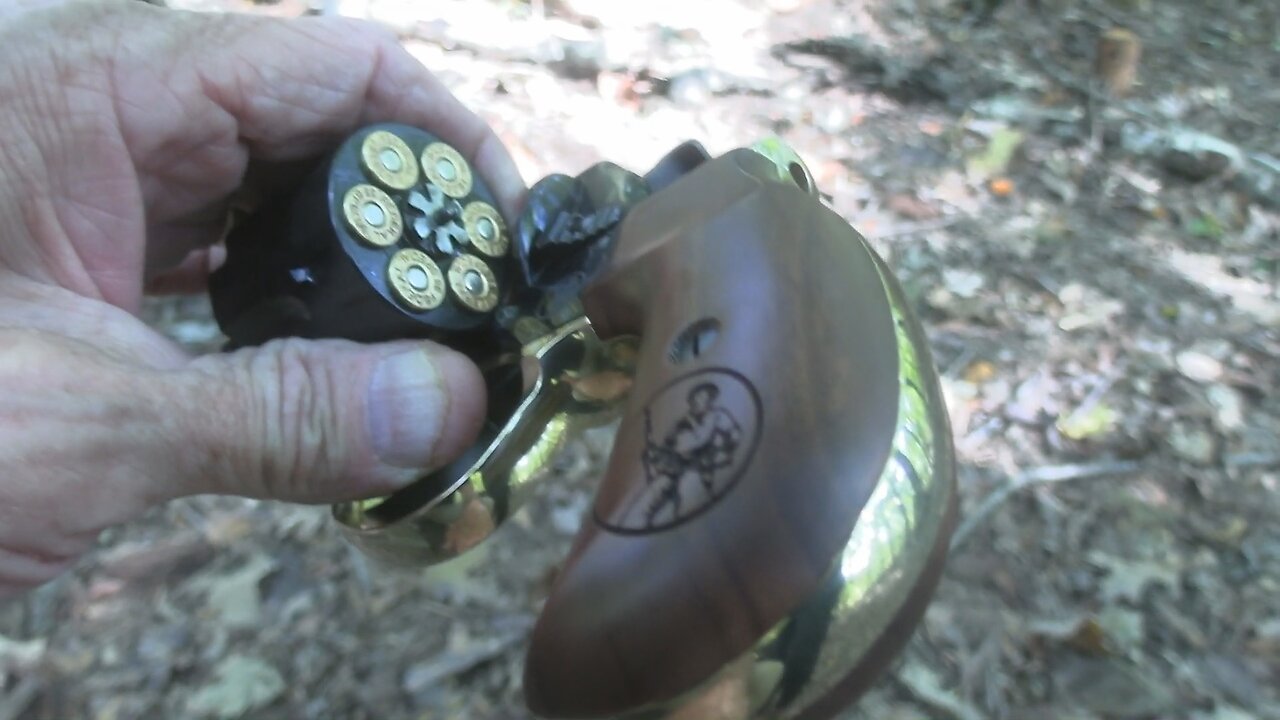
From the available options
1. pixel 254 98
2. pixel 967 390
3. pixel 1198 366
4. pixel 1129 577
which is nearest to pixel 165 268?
pixel 254 98

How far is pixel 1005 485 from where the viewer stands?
1358 mm

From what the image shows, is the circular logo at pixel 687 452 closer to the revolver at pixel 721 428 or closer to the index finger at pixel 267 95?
the revolver at pixel 721 428

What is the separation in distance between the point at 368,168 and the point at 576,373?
9.9 inches

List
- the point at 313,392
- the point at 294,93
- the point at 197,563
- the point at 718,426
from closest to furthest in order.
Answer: the point at 718,426, the point at 313,392, the point at 294,93, the point at 197,563

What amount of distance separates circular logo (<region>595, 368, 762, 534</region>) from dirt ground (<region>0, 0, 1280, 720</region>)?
580 millimetres

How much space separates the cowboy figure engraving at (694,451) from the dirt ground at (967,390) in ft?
1.94

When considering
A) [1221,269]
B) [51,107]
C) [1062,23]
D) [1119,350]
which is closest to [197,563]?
[51,107]

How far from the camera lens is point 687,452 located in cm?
63

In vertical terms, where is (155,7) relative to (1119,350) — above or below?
above

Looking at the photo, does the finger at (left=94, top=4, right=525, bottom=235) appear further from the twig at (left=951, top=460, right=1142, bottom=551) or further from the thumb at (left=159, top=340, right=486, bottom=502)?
the twig at (left=951, top=460, right=1142, bottom=551)

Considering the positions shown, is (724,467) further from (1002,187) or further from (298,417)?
(1002,187)

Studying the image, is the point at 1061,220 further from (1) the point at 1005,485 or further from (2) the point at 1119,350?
(1) the point at 1005,485

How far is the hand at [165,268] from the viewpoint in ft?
2.56

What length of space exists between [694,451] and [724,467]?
0.07ft
